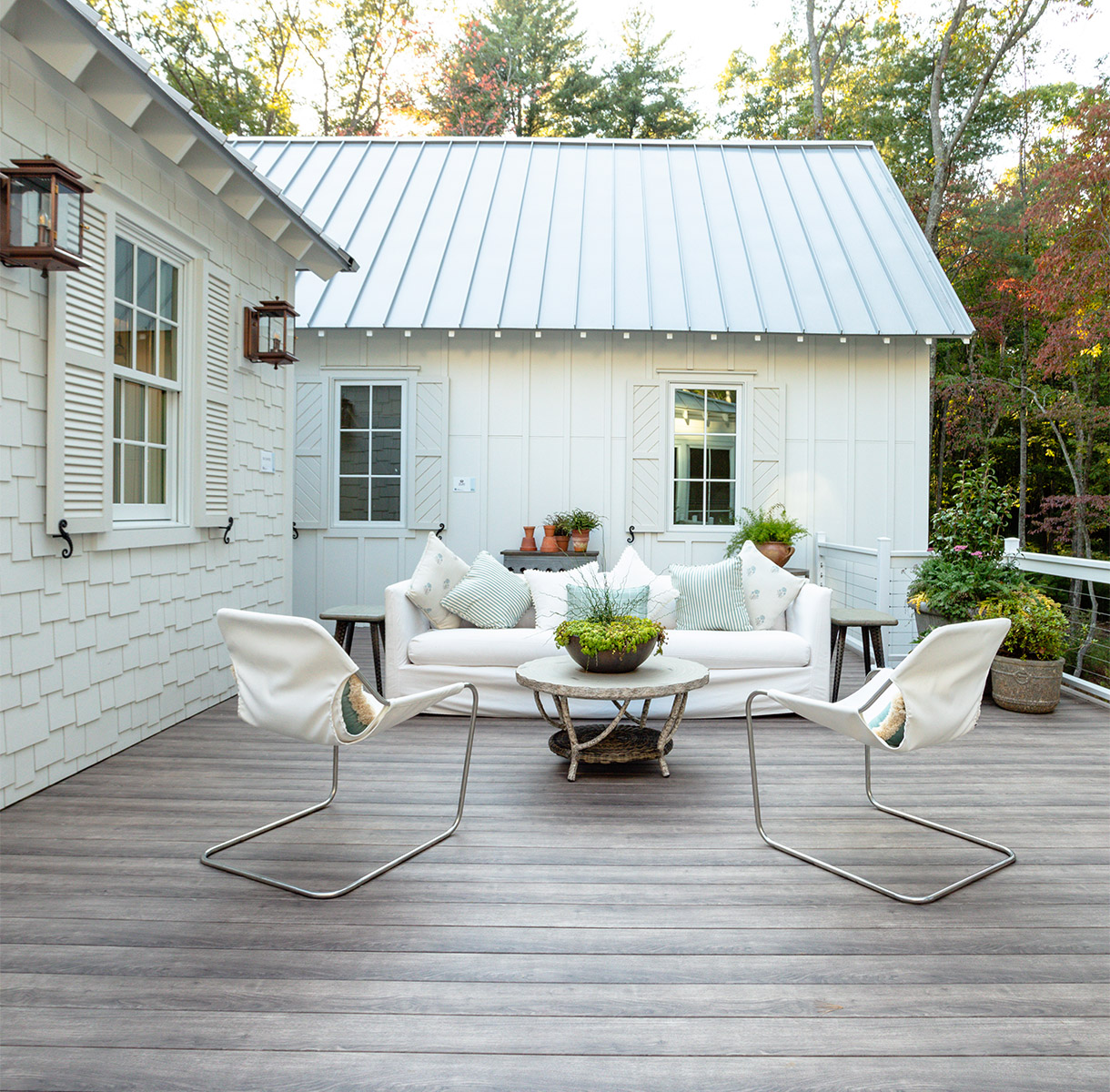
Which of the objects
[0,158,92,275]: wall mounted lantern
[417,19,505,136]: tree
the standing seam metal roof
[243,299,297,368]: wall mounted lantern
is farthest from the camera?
[417,19,505,136]: tree

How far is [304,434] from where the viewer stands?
7316 millimetres

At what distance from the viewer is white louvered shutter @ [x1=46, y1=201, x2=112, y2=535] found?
11.0 ft

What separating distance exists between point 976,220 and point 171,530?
12311 mm

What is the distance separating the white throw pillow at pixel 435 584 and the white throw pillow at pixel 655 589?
0.95 metres

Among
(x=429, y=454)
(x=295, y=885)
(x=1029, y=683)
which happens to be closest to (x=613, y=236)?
(x=429, y=454)

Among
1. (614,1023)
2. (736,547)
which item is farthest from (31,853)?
(736,547)

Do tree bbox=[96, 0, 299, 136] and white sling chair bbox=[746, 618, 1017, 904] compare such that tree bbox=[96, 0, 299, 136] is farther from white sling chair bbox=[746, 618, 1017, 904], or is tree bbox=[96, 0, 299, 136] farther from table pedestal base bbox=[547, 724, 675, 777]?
white sling chair bbox=[746, 618, 1017, 904]

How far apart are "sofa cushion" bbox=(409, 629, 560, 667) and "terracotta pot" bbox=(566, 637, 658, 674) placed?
937mm

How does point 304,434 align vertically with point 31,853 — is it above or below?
above

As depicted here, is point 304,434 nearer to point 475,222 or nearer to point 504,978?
point 475,222

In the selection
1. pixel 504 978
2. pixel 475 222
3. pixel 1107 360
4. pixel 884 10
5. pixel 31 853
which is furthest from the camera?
pixel 884 10

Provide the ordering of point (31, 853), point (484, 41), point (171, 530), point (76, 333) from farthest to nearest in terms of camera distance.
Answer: point (484, 41) → point (171, 530) → point (76, 333) → point (31, 853)

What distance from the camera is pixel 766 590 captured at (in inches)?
194

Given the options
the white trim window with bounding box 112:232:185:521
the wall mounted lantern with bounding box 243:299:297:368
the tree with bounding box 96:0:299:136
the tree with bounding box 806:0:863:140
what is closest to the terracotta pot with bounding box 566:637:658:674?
the white trim window with bounding box 112:232:185:521
